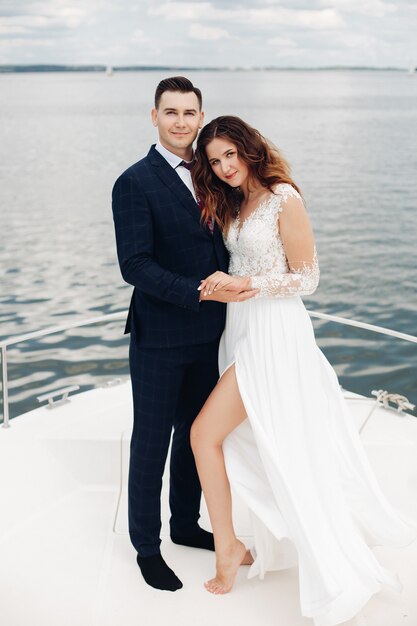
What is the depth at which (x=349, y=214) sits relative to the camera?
50.5ft

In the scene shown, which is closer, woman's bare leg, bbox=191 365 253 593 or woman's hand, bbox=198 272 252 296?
woman's hand, bbox=198 272 252 296

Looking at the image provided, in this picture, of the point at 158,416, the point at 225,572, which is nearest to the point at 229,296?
the point at 158,416

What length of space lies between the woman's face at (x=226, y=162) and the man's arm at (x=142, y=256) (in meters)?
0.24

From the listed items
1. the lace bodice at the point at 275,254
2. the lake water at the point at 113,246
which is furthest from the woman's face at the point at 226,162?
the lake water at the point at 113,246

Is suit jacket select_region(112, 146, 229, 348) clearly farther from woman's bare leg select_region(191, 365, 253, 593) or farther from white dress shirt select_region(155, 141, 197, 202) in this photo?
woman's bare leg select_region(191, 365, 253, 593)

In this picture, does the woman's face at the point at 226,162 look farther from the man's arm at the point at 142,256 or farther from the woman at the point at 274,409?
the man's arm at the point at 142,256

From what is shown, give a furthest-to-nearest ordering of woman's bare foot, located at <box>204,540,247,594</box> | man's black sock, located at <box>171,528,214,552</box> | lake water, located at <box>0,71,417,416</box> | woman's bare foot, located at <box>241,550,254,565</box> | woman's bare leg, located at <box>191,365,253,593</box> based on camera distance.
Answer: lake water, located at <box>0,71,417,416</box> < man's black sock, located at <box>171,528,214,552</box> < woman's bare foot, located at <box>241,550,254,565</box> < woman's bare foot, located at <box>204,540,247,594</box> < woman's bare leg, located at <box>191,365,253,593</box>

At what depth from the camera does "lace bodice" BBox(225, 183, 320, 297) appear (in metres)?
2.29

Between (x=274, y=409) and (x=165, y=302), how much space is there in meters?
0.46

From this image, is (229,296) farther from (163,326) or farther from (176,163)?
(176,163)

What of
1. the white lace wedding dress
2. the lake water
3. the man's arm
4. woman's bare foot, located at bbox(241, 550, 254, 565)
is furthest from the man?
the lake water

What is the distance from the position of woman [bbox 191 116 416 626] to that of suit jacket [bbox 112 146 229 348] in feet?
0.20

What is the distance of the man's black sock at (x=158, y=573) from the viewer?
246 centimetres

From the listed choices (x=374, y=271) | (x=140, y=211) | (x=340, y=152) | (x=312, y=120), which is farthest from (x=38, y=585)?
(x=312, y=120)
